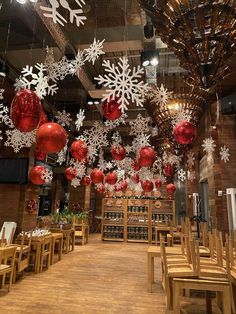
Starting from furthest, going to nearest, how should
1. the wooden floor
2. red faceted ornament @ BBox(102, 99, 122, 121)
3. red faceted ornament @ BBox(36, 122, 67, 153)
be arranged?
the wooden floor < red faceted ornament @ BBox(102, 99, 122, 121) < red faceted ornament @ BBox(36, 122, 67, 153)

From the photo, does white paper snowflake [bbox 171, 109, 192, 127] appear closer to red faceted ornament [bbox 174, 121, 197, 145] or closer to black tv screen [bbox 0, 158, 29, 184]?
red faceted ornament [bbox 174, 121, 197, 145]

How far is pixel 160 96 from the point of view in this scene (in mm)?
3039

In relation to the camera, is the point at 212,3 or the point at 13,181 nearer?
the point at 212,3

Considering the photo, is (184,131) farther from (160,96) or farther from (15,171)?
(15,171)

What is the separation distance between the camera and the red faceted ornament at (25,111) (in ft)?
7.01

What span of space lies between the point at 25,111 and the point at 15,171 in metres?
5.00

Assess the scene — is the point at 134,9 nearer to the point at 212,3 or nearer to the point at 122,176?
the point at 212,3

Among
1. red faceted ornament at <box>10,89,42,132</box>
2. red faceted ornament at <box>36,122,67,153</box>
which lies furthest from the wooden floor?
red faceted ornament at <box>10,89,42,132</box>

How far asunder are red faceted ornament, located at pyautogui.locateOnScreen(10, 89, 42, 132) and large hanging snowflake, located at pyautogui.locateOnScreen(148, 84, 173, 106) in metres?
1.45

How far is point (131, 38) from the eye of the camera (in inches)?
159

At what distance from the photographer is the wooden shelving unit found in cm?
1066

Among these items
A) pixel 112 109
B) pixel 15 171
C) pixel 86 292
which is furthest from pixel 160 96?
pixel 15 171

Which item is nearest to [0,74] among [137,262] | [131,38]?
[131,38]

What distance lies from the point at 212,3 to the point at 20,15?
11.3ft
